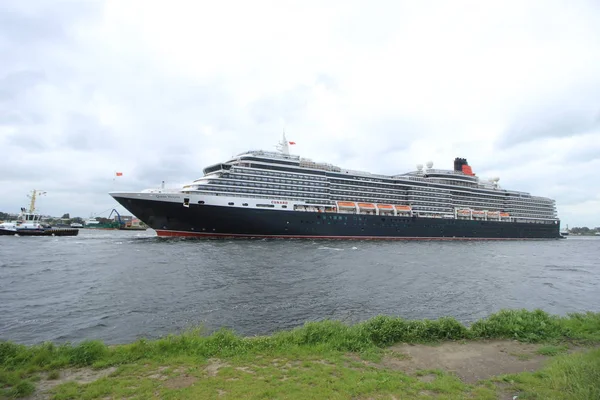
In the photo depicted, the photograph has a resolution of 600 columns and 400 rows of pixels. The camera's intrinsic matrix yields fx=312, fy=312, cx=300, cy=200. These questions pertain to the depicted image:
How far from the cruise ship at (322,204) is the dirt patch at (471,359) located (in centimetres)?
4462

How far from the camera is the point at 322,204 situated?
59.8 meters

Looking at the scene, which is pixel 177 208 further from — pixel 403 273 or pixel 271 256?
pixel 403 273

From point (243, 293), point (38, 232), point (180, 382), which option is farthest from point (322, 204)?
point (38, 232)

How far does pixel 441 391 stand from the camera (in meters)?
5.69

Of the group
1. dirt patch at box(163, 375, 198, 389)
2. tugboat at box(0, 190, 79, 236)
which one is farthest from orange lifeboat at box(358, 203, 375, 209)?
tugboat at box(0, 190, 79, 236)

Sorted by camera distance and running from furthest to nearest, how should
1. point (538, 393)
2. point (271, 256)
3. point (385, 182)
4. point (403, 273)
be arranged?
point (385, 182) → point (271, 256) → point (403, 273) → point (538, 393)

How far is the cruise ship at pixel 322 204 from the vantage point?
49.8 m

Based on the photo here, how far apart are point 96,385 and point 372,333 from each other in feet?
21.1

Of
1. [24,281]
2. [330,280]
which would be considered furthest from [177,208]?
[330,280]

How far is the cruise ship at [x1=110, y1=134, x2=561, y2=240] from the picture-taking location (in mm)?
49750

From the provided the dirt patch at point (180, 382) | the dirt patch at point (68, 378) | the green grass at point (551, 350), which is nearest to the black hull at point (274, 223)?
the dirt patch at point (68, 378)

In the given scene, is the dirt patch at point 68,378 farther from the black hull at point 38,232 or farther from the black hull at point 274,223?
the black hull at point 38,232

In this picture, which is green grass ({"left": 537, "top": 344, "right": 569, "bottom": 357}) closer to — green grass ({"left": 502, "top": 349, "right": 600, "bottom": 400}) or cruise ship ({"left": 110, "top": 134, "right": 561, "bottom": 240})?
green grass ({"left": 502, "top": 349, "right": 600, "bottom": 400})

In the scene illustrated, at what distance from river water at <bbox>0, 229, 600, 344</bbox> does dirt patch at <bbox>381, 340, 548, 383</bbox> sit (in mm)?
5543
